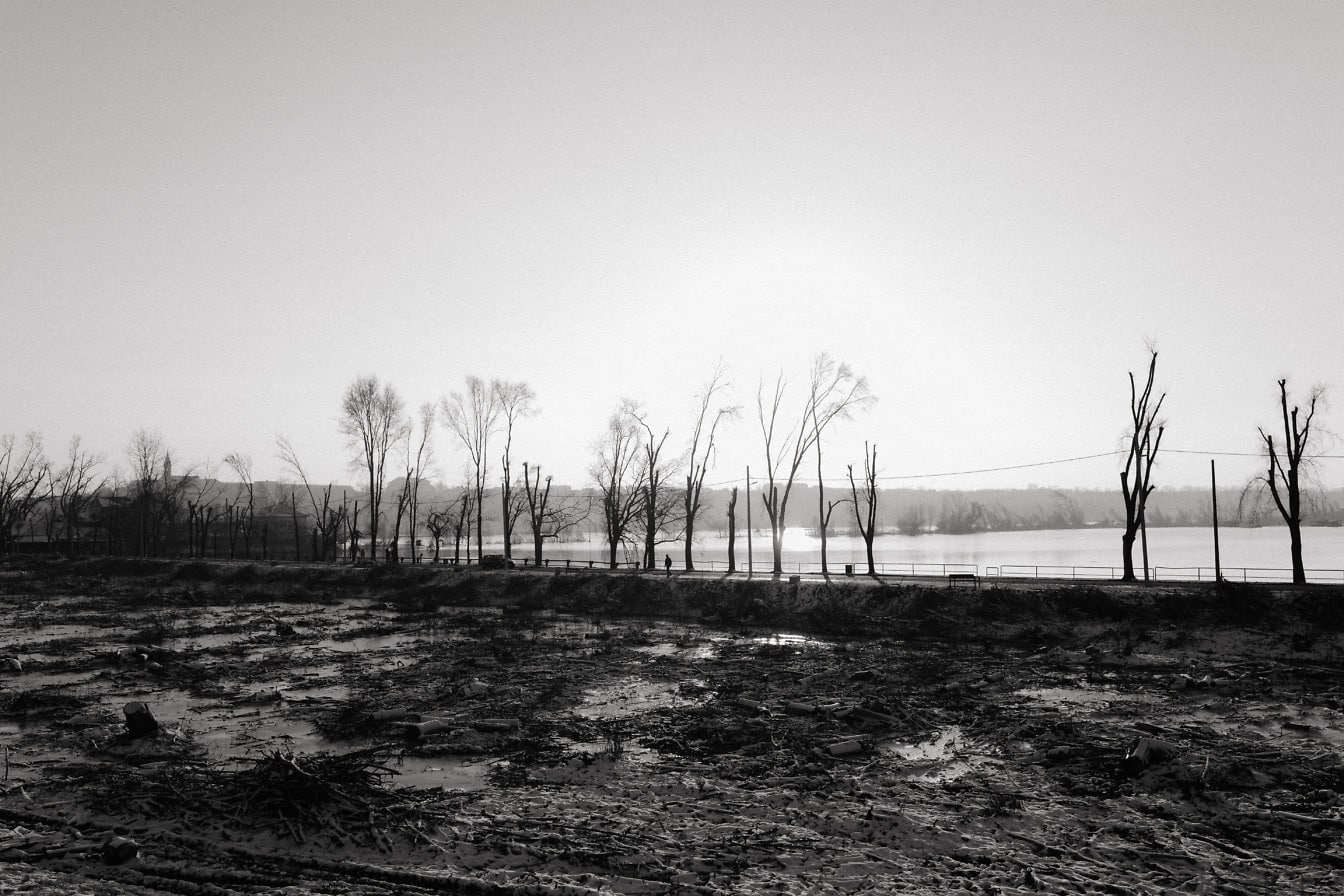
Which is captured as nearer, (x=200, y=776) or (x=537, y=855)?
(x=537, y=855)

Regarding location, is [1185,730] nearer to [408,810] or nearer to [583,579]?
[408,810]

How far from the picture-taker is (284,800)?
979 centimetres

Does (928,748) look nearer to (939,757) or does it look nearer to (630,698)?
(939,757)

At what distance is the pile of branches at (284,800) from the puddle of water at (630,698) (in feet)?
17.5

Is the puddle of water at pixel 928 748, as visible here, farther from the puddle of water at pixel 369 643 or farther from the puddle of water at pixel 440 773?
the puddle of water at pixel 369 643

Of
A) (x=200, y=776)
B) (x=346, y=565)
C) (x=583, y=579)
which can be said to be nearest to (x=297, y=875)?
(x=200, y=776)

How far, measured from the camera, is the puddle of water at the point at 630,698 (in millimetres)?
15852

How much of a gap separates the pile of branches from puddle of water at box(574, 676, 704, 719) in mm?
5348

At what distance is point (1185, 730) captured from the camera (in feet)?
45.2

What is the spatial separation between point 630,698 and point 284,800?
27.9 ft

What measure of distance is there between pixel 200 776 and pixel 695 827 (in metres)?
7.26

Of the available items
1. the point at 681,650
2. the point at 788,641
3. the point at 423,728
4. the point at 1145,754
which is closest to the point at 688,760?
the point at 423,728

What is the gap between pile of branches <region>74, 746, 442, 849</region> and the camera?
30.7 feet

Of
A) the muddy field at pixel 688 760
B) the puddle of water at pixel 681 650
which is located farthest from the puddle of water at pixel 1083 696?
the puddle of water at pixel 681 650
